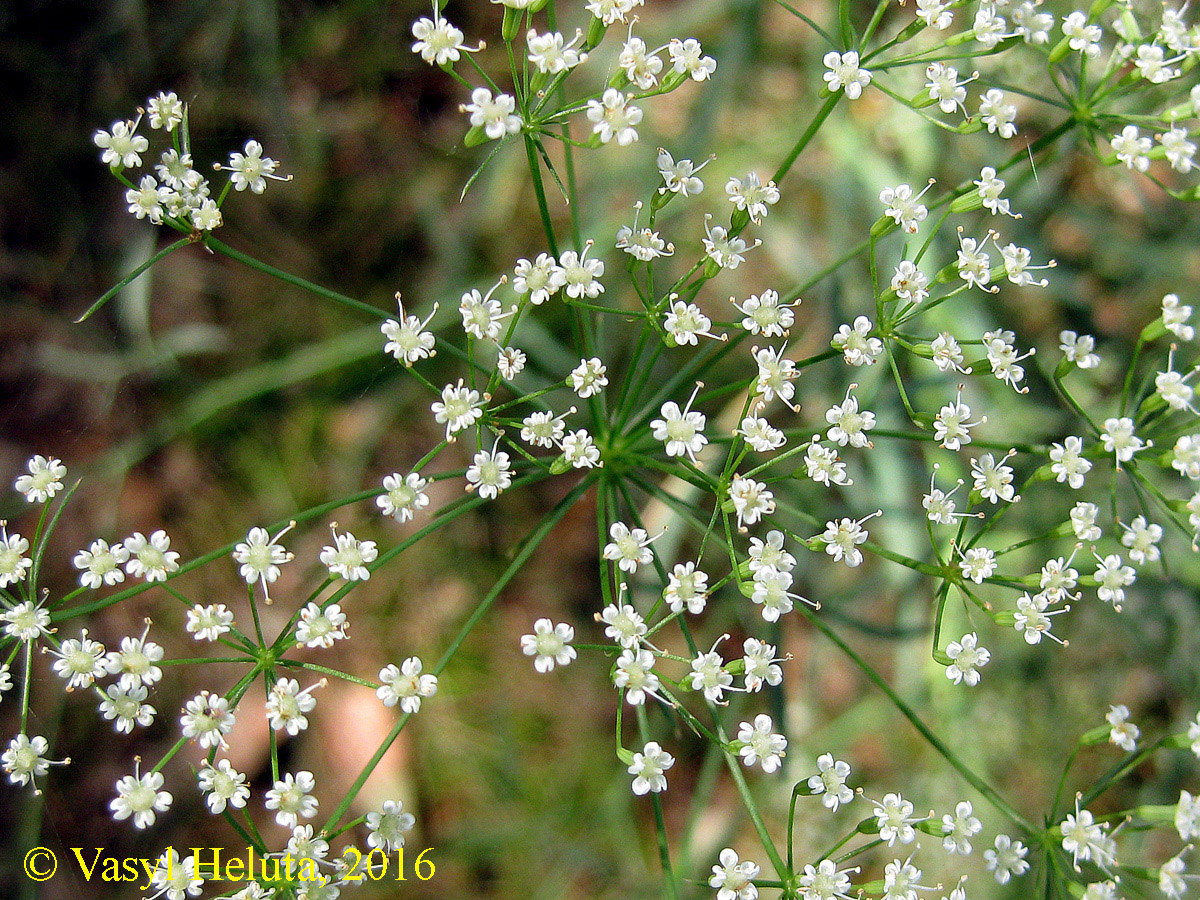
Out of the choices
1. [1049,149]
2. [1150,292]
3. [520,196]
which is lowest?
[1049,149]

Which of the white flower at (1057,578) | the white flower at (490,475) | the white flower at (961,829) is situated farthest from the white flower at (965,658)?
the white flower at (490,475)

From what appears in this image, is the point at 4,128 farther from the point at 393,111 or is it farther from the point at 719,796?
the point at 719,796

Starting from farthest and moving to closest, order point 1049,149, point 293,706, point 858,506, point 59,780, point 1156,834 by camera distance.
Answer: point 1156,834, point 59,780, point 858,506, point 1049,149, point 293,706

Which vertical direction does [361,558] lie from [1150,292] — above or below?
below

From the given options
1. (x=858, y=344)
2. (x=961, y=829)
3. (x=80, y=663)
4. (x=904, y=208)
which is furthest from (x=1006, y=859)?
(x=80, y=663)

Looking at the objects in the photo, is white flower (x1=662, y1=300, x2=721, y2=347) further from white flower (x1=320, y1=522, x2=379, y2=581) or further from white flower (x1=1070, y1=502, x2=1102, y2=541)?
white flower (x1=1070, y1=502, x2=1102, y2=541)

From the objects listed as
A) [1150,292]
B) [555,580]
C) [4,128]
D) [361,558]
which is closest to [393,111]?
[4,128]

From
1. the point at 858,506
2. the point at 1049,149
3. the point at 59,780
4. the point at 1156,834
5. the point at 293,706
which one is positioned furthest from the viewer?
the point at 1156,834
